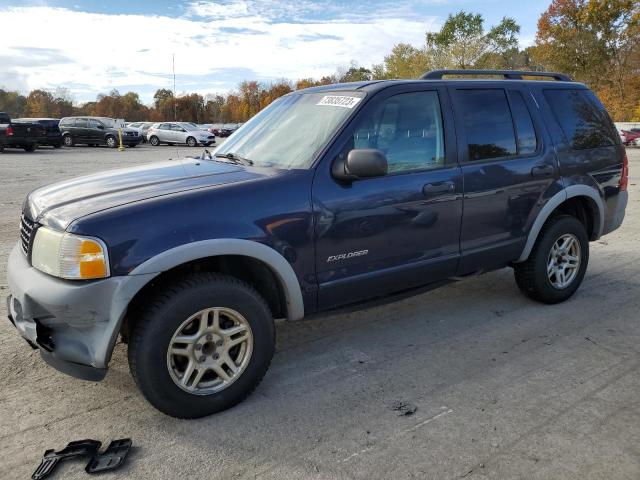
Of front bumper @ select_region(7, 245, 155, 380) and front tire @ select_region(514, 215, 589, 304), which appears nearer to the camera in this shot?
front bumper @ select_region(7, 245, 155, 380)

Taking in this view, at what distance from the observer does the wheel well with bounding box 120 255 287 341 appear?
9.64ft

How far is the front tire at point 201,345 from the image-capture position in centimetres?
279

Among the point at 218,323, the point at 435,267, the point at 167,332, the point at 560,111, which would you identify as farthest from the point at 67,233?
the point at 560,111

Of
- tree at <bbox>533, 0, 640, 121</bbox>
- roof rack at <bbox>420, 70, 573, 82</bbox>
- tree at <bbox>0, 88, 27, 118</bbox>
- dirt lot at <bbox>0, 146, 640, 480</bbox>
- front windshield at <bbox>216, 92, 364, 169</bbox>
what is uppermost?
tree at <bbox>533, 0, 640, 121</bbox>

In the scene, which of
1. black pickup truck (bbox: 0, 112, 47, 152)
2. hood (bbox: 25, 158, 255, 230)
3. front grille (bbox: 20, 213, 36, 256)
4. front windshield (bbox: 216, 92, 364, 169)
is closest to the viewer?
hood (bbox: 25, 158, 255, 230)

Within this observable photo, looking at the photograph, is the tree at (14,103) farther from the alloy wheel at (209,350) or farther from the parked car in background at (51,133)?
the alloy wheel at (209,350)

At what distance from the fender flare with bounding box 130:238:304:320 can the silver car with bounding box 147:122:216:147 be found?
30567mm

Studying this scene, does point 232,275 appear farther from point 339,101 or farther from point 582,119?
point 582,119

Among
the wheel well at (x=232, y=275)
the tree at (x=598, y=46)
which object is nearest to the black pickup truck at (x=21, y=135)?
the wheel well at (x=232, y=275)

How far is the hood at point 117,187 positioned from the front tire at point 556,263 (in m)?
2.61

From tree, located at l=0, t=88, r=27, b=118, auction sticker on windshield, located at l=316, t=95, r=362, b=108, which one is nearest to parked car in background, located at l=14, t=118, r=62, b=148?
auction sticker on windshield, located at l=316, t=95, r=362, b=108

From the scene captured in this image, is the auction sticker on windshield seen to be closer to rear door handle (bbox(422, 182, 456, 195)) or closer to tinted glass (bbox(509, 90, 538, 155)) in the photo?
rear door handle (bbox(422, 182, 456, 195))

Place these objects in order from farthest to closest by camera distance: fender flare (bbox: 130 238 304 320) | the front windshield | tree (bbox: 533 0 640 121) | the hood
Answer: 1. tree (bbox: 533 0 640 121)
2. the front windshield
3. the hood
4. fender flare (bbox: 130 238 304 320)

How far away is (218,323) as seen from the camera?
2990 mm
